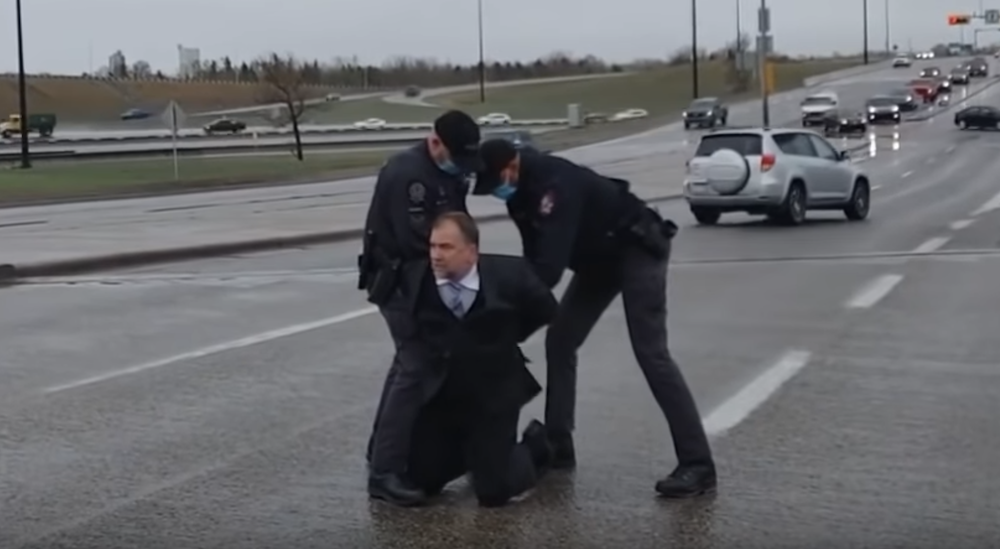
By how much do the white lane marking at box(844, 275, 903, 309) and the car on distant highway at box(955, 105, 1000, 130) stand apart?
58777mm

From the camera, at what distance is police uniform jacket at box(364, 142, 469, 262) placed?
767 cm

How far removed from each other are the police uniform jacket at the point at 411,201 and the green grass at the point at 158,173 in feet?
113

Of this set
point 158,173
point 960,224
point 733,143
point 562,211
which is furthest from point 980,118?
point 562,211

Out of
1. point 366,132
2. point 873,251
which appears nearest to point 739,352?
point 873,251

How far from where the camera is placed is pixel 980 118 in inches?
2913

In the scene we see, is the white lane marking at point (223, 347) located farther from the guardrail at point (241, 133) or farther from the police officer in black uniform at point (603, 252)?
the guardrail at point (241, 133)

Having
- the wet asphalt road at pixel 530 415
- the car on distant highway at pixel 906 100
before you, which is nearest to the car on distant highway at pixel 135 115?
the car on distant highway at pixel 906 100

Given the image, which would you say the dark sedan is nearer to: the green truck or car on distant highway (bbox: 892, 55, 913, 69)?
car on distant highway (bbox: 892, 55, 913, 69)

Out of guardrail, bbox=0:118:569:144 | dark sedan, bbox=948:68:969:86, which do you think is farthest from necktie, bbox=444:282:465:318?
dark sedan, bbox=948:68:969:86

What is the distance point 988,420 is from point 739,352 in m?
3.02

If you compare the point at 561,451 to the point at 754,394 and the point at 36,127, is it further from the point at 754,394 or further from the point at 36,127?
the point at 36,127

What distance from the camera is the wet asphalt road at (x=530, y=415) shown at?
286 inches

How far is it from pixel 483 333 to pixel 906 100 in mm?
86381

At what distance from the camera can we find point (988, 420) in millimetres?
9656
